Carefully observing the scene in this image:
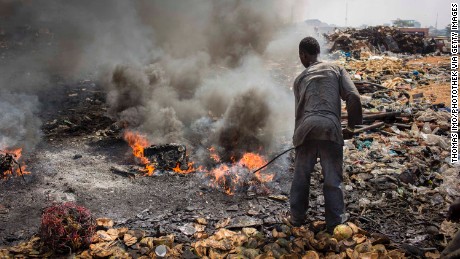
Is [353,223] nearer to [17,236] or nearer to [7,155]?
[17,236]

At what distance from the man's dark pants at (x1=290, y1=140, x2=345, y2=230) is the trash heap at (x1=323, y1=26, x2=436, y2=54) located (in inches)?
850

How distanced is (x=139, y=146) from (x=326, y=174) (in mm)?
3954

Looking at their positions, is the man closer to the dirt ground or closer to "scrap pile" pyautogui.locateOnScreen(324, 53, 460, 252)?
the dirt ground

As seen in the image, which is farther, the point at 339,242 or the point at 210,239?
the point at 210,239

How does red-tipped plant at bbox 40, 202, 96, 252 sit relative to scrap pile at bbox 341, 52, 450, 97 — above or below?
below

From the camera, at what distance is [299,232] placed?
12.0ft

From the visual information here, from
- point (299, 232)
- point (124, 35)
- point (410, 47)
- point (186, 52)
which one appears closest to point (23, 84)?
point (124, 35)

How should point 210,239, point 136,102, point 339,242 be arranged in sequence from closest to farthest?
point 339,242 → point 210,239 → point 136,102

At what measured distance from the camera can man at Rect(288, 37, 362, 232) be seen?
3.53m

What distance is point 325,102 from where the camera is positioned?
3.54m

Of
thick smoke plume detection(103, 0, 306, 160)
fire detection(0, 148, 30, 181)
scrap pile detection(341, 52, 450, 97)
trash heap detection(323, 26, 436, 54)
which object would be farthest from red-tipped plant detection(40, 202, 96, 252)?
trash heap detection(323, 26, 436, 54)

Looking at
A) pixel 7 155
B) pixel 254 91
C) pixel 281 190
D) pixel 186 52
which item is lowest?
pixel 281 190

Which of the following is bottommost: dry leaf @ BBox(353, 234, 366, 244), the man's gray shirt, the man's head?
dry leaf @ BBox(353, 234, 366, 244)

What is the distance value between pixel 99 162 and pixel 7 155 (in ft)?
4.71
